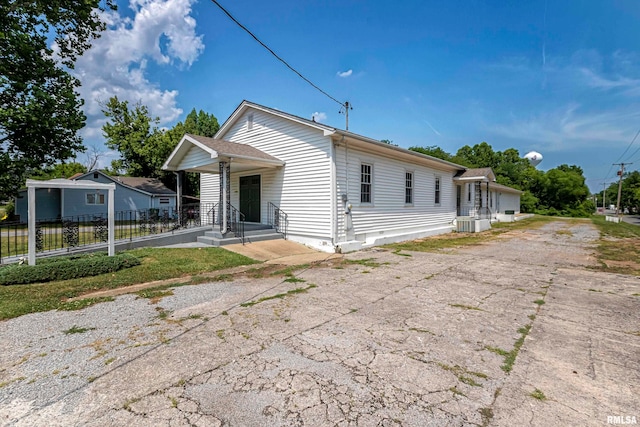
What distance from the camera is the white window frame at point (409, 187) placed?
1401cm

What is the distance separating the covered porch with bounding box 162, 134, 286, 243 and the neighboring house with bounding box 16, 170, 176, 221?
12.8 metres

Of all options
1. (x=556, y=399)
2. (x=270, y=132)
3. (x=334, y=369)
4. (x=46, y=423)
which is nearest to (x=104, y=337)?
(x=46, y=423)

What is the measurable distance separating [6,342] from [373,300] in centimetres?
472

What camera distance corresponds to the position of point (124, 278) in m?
6.30

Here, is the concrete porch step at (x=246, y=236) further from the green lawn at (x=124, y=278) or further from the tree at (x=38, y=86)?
the tree at (x=38, y=86)

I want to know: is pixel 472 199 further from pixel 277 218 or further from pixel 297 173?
pixel 277 218

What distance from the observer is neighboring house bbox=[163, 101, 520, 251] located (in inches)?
403

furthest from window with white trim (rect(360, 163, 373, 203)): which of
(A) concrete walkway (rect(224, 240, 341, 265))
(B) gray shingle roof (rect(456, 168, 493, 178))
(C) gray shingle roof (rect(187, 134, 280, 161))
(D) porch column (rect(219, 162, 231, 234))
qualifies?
(B) gray shingle roof (rect(456, 168, 493, 178))

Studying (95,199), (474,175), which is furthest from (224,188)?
(95,199)

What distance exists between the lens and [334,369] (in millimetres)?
2855

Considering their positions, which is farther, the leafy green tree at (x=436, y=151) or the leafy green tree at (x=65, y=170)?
the leafy green tree at (x=436, y=151)

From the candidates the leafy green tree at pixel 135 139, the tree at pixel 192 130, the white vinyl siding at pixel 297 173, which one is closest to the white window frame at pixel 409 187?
the white vinyl siding at pixel 297 173

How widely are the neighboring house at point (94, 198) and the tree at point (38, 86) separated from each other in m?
9.43

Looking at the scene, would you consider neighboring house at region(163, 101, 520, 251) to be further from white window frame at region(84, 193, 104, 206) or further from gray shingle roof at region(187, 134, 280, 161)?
white window frame at region(84, 193, 104, 206)
